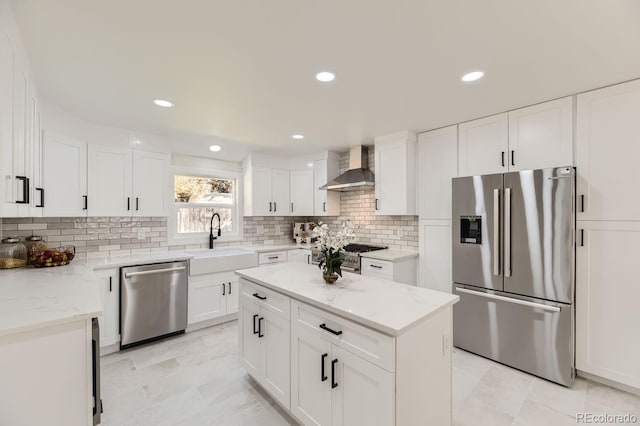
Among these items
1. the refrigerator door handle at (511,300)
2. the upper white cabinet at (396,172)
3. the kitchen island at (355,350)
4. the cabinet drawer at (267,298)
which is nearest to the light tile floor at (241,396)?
the kitchen island at (355,350)

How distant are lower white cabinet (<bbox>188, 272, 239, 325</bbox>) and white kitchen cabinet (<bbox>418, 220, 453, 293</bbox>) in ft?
8.17

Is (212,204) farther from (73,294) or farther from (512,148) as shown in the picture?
(512,148)

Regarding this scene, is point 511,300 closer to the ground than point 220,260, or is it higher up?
closer to the ground

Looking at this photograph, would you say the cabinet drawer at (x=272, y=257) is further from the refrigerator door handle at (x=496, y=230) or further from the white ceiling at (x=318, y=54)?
the refrigerator door handle at (x=496, y=230)

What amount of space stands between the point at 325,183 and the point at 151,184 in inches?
95.2

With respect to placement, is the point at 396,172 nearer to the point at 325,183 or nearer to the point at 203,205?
the point at 325,183

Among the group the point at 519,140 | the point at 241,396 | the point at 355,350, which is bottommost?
the point at 241,396

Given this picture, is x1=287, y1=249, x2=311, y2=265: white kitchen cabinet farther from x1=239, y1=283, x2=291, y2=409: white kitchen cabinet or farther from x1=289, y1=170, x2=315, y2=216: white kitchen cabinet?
x1=239, y1=283, x2=291, y2=409: white kitchen cabinet

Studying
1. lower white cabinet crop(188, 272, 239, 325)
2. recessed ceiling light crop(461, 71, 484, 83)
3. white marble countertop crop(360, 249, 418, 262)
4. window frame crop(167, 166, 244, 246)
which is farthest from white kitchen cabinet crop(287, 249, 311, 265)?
recessed ceiling light crop(461, 71, 484, 83)

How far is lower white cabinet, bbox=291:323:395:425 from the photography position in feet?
4.46

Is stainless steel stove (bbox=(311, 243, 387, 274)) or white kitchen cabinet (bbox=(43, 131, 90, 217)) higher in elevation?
white kitchen cabinet (bbox=(43, 131, 90, 217))

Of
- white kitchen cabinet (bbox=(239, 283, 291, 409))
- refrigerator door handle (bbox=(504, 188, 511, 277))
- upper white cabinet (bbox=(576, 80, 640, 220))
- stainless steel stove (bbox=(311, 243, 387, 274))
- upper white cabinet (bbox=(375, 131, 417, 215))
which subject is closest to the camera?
white kitchen cabinet (bbox=(239, 283, 291, 409))

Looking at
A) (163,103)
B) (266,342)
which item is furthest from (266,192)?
(266,342)

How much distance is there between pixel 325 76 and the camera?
2.07m
